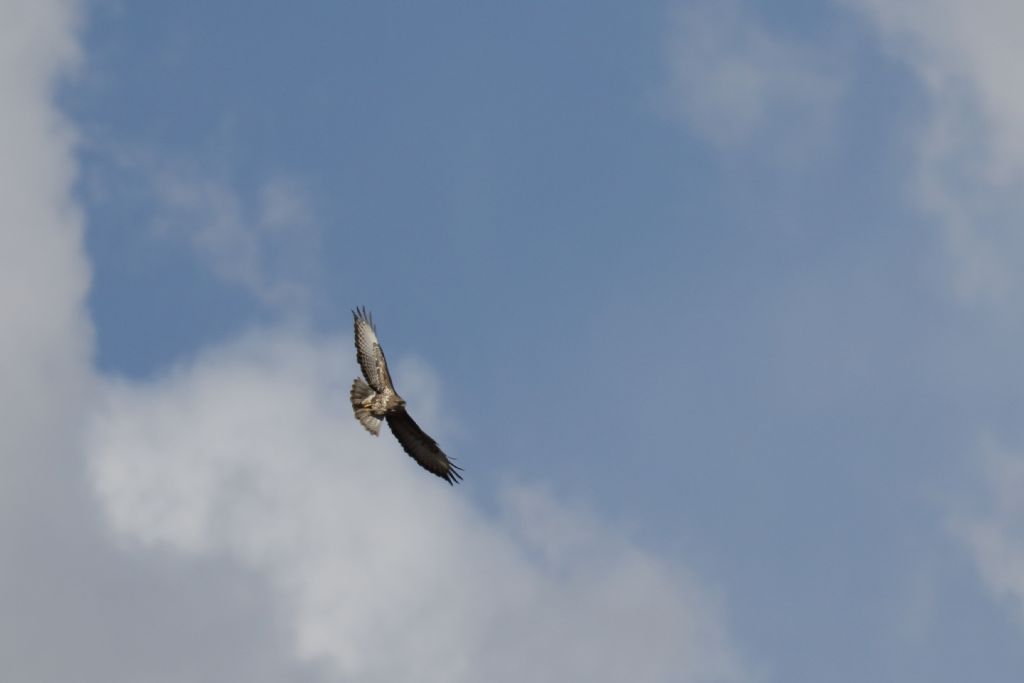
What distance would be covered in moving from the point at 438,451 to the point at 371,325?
17.6 feet

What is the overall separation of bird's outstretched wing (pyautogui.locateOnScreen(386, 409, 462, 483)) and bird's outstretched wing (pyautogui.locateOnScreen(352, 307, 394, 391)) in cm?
195

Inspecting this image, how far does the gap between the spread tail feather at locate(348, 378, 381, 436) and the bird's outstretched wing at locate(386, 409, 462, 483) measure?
158 centimetres

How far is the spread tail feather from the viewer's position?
194ft

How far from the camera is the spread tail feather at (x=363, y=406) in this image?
194ft

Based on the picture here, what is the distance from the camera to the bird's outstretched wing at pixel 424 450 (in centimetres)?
6103

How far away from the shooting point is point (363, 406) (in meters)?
59.1

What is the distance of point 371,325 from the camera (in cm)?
6059

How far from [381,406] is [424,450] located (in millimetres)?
3561

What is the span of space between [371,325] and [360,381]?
7.44ft

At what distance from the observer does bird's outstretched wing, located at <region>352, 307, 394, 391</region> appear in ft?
195

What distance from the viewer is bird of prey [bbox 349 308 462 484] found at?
59.1 meters

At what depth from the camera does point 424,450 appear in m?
61.8

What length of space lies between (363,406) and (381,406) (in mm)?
665

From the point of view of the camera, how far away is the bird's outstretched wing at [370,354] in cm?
5956
